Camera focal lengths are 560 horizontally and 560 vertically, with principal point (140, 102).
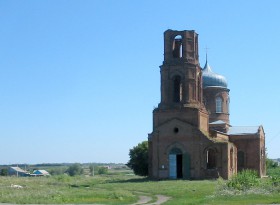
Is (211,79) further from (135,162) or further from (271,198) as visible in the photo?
(271,198)

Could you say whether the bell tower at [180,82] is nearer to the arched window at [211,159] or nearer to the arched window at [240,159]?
the arched window at [211,159]

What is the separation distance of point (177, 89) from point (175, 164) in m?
6.91

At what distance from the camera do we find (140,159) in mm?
58438

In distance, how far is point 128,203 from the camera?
28.7 m

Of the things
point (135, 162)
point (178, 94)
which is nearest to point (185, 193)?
point (178, 94)

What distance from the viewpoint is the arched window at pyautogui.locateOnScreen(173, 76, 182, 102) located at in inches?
2008

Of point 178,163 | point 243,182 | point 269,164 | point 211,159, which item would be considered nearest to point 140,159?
point 211,159

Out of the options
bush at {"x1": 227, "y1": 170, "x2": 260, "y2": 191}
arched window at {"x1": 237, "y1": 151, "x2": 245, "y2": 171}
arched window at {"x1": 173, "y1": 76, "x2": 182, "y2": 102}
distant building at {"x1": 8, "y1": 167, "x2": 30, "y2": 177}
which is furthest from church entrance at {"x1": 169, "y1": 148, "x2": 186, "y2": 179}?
distant building at {"x1": 8, "y1": 167, "x2": 30, "y2": 177}

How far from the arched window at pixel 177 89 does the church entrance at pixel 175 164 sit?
4.77 m

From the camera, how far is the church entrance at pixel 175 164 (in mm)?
49469

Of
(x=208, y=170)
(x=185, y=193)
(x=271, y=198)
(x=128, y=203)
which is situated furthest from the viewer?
(x=208, y=170)

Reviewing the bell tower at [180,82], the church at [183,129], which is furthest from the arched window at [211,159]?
the bell tower at [180,82]

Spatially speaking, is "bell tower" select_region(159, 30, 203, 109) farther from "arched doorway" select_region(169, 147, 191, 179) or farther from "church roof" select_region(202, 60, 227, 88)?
"church roof" select_region(202, 60, 227, 88)

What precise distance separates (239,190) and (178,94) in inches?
822
